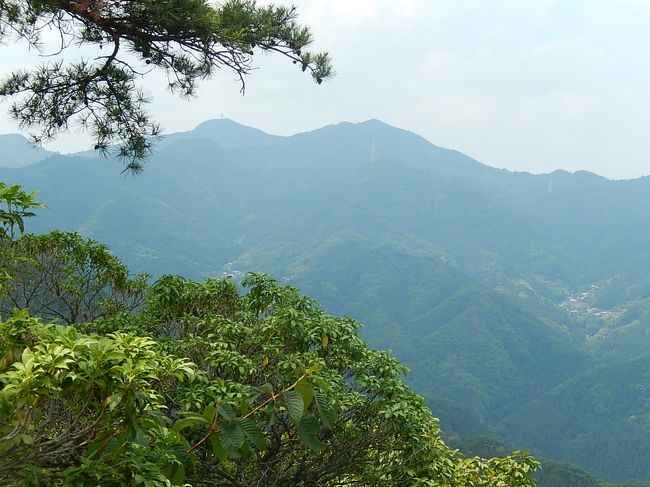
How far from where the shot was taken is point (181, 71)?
5047mm

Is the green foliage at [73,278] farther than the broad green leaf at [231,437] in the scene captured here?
Yes

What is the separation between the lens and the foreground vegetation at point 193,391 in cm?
171

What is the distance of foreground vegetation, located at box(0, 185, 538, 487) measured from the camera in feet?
5.61

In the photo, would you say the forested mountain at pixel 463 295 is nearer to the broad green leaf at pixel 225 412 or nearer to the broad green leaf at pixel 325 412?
the broad green leaf at pixel 325 412

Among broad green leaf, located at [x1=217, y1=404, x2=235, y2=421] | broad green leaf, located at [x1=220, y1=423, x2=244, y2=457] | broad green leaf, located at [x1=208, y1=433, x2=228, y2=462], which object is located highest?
broad green leaf, located at [x1=217, y1=404, x2=235, y2=421]

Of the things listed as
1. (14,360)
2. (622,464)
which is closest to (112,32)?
(14,360)

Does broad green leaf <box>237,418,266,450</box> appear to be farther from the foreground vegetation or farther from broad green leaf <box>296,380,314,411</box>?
broad green leaf <box>296,380,314,411</box>

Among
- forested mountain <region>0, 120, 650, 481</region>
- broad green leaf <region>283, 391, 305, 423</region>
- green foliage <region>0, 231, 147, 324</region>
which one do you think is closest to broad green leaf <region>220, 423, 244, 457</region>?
broad green leaf <region>283, 391, 305, 423</region>

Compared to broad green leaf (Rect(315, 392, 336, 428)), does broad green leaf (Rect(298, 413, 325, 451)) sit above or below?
below

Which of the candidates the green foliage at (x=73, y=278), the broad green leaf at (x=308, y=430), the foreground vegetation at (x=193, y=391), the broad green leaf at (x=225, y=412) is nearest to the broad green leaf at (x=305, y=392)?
the foreground vegetation at (x=193, y=391)

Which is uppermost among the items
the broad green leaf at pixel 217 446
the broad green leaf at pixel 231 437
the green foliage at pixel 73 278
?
the broad green leaf at pixel 231 437

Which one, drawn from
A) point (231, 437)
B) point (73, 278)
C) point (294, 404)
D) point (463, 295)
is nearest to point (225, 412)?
point (231, 437)

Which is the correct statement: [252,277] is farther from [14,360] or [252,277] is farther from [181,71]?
[14,360]

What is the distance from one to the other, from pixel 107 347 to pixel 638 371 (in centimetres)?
11396
